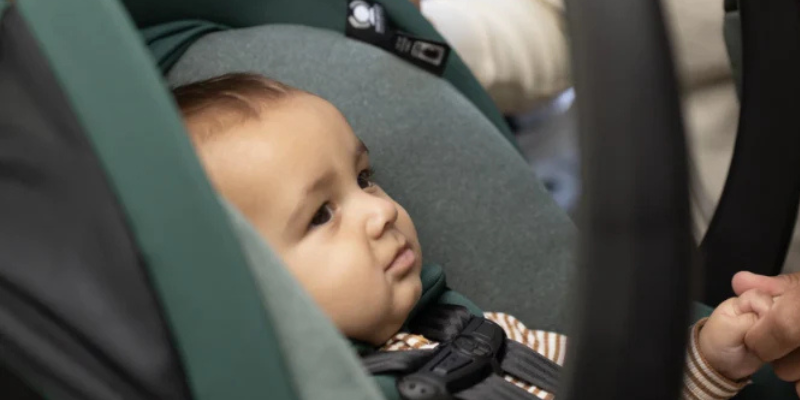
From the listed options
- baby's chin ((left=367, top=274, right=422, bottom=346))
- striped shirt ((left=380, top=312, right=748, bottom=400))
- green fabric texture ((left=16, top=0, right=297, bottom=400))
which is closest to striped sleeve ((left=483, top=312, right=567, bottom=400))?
striped shirt ((left=380, top=312, right=748, bottom=400))

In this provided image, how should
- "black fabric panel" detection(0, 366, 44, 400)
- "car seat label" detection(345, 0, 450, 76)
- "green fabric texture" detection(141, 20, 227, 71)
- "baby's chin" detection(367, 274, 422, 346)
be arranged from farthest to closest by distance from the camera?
1. "car seat label" detection(345, 0, 450, 76)
2. "green fabric texture" detection(141, 20, 227, 71)
3. "baby's chin" detection(367, 274, 422, 346)
4. "black fabric panel" detection(0, 366, 44, 400)

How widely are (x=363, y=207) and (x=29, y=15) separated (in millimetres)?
357

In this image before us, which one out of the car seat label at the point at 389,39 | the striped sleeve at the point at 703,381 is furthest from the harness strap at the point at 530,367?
the car seat label at the point at 389,39

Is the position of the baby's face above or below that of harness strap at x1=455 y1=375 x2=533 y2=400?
above

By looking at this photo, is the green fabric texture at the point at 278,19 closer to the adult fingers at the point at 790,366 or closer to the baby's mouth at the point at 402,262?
the baby's mouth at the point at 402,262

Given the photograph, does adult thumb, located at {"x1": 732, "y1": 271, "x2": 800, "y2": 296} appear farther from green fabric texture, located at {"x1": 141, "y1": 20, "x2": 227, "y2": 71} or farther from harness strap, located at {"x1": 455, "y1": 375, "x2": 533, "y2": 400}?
green fabric texture, located at {"x1": 141, "y1": 20, "x2": 227, "y2": 71}

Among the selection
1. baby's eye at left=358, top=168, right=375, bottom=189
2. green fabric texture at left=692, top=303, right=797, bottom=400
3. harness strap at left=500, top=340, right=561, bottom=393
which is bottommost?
green fabric texture at left=692, top=303, right=797, bottom=400

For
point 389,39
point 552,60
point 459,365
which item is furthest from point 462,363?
point 552,60

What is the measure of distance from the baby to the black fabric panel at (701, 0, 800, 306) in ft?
0.43

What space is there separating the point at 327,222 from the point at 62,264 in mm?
305

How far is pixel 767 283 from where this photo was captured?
28.7 inches

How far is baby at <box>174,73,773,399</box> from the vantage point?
2.46ft

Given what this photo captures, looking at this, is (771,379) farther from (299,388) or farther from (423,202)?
(299,388)

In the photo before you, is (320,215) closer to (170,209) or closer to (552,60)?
(170,209)
